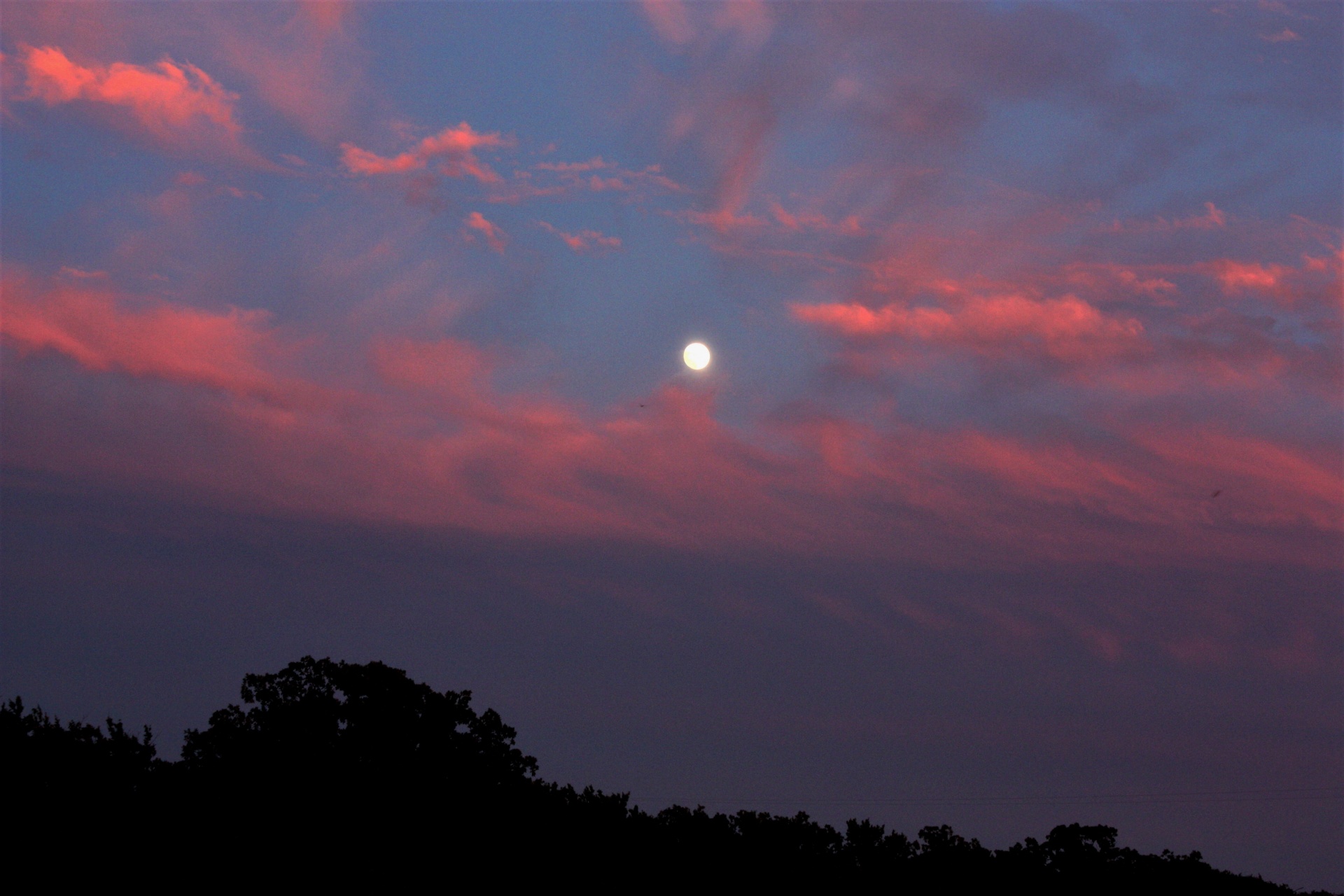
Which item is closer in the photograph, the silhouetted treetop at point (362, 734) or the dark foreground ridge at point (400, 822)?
the dark foreground ridge at point (400, 822)

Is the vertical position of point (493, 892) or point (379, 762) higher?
point (379, 762)

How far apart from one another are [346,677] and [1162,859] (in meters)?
44.7

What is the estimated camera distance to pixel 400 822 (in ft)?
152

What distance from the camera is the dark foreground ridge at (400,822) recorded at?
34.8 meters

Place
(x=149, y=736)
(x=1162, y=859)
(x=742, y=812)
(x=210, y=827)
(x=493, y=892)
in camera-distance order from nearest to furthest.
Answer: (x=210, y=827) < (x=149, y=736) < (x=493, y=892) < (x=742, y=812) < (x=1162, y=859)

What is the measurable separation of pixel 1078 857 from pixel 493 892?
33622 mm

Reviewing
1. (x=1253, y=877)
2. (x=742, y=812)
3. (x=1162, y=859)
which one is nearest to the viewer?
(x=742, y=812)

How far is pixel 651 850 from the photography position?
53688 mm

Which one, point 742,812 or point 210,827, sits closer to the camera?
point 210,827

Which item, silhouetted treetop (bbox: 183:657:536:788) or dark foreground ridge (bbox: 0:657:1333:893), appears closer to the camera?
dark foreground ridge (bbox: 0:657:1333:893)

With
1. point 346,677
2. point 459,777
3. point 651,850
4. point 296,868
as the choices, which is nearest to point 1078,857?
point 651,850

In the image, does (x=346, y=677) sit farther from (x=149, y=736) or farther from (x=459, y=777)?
(x=149, y=736)

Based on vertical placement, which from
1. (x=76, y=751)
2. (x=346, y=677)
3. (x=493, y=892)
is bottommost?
(x=493, y=892)

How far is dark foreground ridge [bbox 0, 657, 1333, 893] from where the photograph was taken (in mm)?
34844
